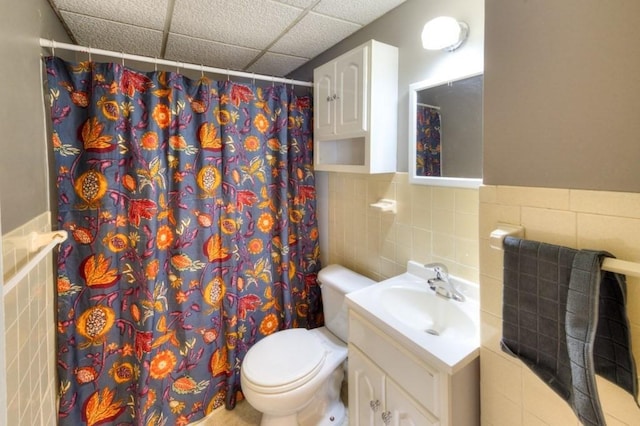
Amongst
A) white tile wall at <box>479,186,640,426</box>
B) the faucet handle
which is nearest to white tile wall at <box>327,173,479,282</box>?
the faucet handle

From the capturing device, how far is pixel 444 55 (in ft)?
4.39

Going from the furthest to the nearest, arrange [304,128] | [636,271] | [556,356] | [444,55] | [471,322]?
[304,128] < [444,55] < [471,322] < [556,356] < [636,271]

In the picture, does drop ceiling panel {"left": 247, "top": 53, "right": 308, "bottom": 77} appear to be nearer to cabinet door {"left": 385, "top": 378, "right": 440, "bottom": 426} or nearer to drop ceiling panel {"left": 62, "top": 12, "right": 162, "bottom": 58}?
drop ceiling panel {"left": 62, "top": 12, "right": 162, "bottom": 58}

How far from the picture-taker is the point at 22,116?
3.59 feet

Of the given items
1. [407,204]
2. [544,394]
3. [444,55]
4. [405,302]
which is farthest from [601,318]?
[444,55]

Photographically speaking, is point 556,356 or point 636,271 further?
point 556,356

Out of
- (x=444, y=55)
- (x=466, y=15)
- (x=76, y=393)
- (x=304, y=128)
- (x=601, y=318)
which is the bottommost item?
(x=76, y=393)

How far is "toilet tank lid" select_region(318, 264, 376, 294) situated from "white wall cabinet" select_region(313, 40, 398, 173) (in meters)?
0.64

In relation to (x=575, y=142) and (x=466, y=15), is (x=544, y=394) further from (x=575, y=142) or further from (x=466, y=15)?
(x=466, y=15)

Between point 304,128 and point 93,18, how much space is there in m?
1.26

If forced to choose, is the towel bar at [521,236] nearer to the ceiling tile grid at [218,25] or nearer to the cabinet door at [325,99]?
the cabinet door at [325,99]

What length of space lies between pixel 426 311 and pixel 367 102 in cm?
104

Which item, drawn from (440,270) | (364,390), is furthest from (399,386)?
(440,270)

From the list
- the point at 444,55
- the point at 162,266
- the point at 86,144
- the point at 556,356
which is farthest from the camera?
the point at 162,266
